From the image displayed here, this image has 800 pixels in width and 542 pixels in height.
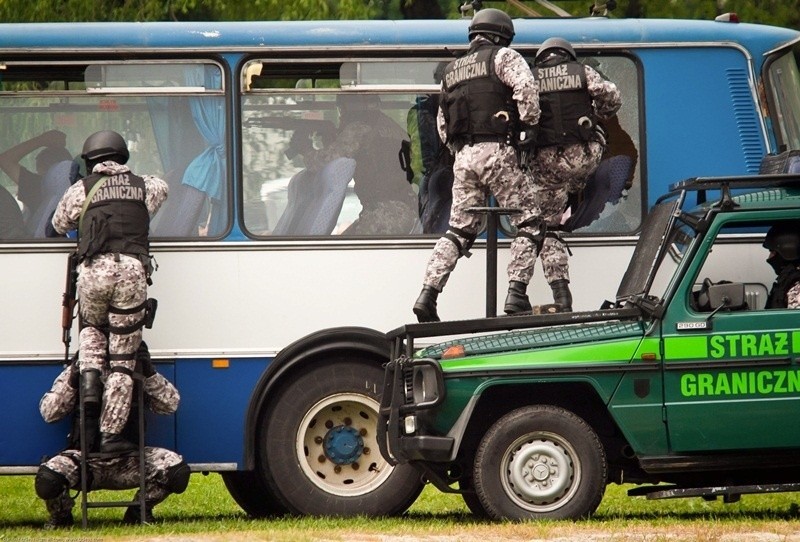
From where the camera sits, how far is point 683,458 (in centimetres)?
988

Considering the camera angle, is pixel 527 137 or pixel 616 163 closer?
pixel 527 137

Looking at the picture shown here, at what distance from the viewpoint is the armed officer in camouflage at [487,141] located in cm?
1061

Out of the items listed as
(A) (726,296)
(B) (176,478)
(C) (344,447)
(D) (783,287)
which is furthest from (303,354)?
(D) (783,287)

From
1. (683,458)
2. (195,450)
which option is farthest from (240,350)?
(683,458)

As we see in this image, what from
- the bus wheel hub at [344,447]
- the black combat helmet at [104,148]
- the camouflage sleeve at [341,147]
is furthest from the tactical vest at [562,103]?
the black combat helmet at [104,148]

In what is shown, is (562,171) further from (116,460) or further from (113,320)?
(116,460)

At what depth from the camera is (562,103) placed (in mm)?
10797

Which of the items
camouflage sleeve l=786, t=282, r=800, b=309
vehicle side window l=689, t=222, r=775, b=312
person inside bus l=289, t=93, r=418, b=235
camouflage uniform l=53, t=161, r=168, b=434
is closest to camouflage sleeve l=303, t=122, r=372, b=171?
person inside bus l=289, t=93, r=418, b=235

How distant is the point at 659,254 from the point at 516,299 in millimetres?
959

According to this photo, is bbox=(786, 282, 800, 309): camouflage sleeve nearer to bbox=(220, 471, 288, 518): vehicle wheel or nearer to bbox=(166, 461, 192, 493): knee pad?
bbox=(166, 461, 192, 493): knee pad

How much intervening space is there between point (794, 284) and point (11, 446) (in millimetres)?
4766

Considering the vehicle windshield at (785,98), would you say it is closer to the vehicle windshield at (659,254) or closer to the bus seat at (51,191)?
the vehicle windshield at (659,254)

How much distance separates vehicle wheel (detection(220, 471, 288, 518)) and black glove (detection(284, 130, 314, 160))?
2.36 meters

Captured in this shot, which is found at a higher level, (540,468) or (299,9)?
(299,9)
